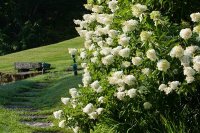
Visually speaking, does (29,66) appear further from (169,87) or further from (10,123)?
(169,87)

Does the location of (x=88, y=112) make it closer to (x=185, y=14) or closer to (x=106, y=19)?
(x=106, y=19)

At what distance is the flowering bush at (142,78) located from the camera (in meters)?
7.15

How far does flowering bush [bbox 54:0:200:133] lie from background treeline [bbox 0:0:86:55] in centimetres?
4516

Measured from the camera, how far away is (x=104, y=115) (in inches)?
315

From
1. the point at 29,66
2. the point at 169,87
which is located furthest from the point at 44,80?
the point at 169,87

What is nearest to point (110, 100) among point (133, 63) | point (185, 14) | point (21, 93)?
point (133, 63)

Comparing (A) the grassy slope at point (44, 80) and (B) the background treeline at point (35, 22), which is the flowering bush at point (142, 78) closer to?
(A) the grassy slope at point (44, 80)

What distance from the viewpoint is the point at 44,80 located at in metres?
22.8

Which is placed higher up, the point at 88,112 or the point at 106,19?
the point at 106,19

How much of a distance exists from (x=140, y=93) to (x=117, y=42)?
1102mm

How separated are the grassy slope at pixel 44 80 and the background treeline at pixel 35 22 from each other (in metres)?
15.3

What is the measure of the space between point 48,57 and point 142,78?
2686 centimetres

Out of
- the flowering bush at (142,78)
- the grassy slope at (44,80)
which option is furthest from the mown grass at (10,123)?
the flowering bush at (142,78)

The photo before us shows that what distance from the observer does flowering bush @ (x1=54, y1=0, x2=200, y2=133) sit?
23.5ft
